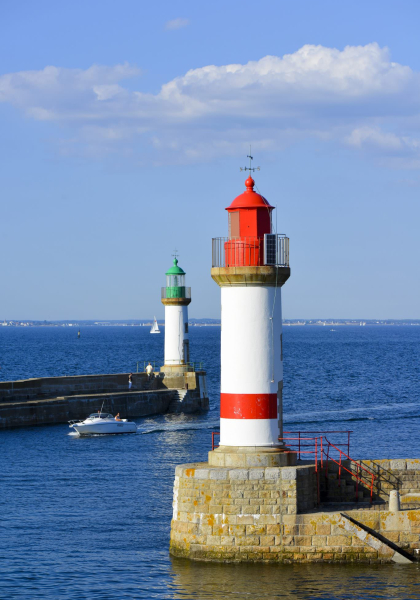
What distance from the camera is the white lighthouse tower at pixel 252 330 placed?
19078 millimetres

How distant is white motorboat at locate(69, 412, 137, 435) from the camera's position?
41.5m

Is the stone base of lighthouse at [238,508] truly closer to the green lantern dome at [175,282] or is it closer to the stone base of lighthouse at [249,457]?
the stone base of lighthouse at [249,457]

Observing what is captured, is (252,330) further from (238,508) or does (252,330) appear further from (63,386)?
(63,386)

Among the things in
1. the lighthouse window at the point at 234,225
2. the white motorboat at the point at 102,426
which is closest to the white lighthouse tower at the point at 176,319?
the white motorboat at the point at 102,426

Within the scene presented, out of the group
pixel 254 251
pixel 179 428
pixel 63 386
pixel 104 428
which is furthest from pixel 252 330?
pixel 63 386

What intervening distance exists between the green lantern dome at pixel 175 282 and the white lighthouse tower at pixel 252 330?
109 feet

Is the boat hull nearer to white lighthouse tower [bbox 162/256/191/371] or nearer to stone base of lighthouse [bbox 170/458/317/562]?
white lighthouse tower [bbox 162/256/191/371]

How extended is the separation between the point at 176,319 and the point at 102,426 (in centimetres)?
1174

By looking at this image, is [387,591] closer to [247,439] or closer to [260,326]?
[247,439]

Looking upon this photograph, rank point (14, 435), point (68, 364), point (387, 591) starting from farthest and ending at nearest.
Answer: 1. point (68, 364)
2. point (14, 435)
3. point (387, 591)

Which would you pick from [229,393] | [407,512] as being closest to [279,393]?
[229,393]

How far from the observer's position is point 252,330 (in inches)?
755

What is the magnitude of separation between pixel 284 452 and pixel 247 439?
849 mm

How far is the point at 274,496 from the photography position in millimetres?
18250
